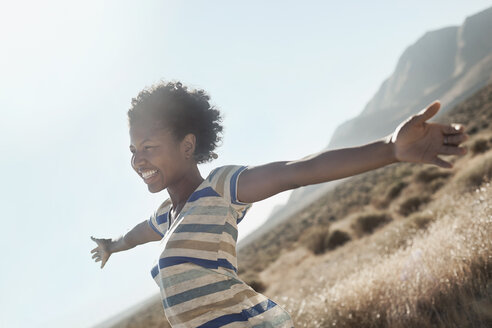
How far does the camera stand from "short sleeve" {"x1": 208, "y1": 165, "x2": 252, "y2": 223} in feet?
5.48

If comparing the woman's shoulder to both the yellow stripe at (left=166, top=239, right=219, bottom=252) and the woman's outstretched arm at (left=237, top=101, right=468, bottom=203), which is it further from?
the woman's outstretched arm at (left=237, top=101, right=468, bottom=203)

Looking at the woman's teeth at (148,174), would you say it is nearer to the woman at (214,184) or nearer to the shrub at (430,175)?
the woman at (214,184)

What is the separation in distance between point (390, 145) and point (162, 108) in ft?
4.24

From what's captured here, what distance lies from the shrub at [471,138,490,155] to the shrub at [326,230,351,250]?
5590mm

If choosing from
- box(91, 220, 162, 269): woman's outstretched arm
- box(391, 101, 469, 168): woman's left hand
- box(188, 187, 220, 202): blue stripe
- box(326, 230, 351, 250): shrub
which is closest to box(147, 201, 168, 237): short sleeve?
box(91, 220, 162, 269): woman's outstretched arm

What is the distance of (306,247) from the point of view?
52.1 feet

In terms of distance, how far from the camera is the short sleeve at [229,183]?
1.67 m

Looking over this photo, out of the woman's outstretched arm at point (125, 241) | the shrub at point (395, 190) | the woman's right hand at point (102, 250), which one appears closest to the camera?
the woman's outstretched arm at point (125, 241)

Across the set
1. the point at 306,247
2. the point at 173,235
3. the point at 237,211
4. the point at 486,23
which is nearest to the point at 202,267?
the point at 173,235

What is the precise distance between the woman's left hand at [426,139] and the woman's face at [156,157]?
116 cm

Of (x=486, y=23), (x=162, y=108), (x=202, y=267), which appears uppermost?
(x=486, y=23)

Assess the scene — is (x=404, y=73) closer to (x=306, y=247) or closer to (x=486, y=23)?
(x=486, y=23)

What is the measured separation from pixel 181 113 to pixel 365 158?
116cm

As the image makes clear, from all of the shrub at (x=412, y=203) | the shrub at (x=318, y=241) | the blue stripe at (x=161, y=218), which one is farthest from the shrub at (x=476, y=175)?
the blue stripe at (x=161, y=218)
